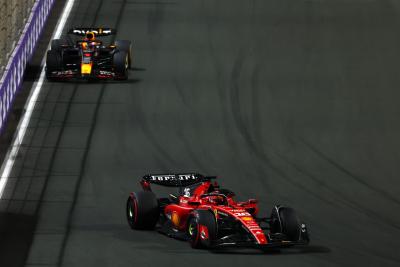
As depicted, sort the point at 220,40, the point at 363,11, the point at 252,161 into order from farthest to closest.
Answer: the point at 363,11 → the point at 220,40 → the point at 252,161

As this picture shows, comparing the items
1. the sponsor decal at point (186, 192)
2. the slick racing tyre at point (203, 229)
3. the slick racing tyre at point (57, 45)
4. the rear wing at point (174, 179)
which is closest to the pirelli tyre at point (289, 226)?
the slick racing tyre at point (203, 229)

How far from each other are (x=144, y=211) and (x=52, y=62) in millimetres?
13620

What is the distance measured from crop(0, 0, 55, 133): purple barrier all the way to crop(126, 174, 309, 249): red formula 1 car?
8.98 meters

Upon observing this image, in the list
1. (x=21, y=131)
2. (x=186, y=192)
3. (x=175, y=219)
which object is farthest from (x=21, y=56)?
(x=175, y=219)

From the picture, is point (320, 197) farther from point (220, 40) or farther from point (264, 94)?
point (220, 40)

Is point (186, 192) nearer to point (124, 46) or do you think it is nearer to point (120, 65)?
point (120, 65)

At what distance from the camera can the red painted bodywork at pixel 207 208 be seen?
2125 cm

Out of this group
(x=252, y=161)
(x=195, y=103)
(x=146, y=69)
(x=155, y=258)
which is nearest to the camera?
(x=155, y=258)

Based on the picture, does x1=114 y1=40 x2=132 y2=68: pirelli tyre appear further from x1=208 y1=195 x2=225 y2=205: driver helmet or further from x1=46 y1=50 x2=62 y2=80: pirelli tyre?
x1=208 y1=195 x2=225 y2=205: driver helmet

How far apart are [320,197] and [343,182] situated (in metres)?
1.68

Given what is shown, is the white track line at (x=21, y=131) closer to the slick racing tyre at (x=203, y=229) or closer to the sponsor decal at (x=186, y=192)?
the sponsor decal at (x=186, y=192)

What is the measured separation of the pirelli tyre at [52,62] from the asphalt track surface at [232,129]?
0.48 metres

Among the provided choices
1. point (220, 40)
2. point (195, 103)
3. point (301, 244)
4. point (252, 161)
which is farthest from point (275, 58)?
point (301, 244)

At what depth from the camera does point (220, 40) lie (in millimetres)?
41062
